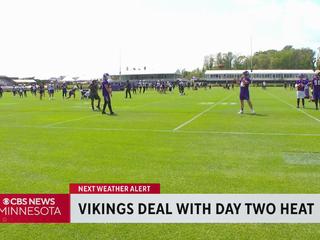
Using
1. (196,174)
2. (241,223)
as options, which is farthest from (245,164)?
(241,223)

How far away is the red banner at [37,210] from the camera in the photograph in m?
5.23

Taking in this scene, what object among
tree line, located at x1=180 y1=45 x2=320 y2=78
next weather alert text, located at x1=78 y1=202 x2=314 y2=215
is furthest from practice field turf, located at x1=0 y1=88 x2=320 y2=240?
tree line, located at x1=180 y1=45 x2=320 y2=78

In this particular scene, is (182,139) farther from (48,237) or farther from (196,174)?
(48,237)

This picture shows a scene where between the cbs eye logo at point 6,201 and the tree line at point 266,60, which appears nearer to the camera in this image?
the cbs eye logo at point 6,201

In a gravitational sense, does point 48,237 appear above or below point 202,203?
below

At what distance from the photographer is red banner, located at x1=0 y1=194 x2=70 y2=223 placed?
5.23 meters

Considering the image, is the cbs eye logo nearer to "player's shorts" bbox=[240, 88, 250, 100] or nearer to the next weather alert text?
the next weather alert text

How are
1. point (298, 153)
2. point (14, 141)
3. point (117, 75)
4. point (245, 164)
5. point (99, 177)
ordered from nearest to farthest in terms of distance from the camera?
point (99, 177)
point (245, 164)
point (298, 153)
point (14, 141)
point (117, 75)

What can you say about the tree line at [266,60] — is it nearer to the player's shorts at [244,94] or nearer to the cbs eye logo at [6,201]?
the player's shorts at [244,94]

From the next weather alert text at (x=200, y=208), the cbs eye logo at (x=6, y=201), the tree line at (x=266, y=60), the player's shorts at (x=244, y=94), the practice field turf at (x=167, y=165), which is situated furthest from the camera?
the tree line at (x=266, y=60)

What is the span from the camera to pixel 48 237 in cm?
500

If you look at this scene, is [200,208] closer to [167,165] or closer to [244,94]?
[167,165]

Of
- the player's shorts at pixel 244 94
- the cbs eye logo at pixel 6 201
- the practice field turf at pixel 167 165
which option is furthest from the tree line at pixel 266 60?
the cbs eye logo at pixel 6 201

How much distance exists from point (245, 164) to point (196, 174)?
1.36 m
